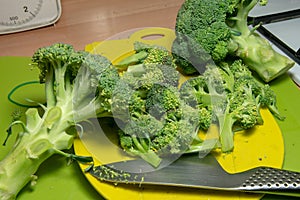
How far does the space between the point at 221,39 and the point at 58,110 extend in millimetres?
436

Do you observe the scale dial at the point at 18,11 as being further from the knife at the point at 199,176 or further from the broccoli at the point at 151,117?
the knife at the point at 199,176

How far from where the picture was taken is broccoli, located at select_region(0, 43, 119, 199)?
2.48ft

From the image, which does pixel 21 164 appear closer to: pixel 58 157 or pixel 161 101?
pixel 58 157

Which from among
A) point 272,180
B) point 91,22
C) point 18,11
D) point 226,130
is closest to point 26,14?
point 18,11

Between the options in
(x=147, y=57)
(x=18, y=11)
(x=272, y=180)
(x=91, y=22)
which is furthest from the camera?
(x=91, y=22)

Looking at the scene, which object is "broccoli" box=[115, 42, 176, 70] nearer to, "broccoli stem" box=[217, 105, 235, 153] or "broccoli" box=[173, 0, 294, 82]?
"broccoli" box=[173, 0, 294, 82]

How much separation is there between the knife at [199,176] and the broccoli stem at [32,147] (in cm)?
9

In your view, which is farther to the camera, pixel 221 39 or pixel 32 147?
pixel 221 39

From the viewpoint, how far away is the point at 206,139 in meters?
0.86

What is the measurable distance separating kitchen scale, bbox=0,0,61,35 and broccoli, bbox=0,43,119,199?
1.53ft

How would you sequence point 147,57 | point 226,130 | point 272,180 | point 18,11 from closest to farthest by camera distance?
point 272,180 → point 226,130 → point 147,57 → point 18,11

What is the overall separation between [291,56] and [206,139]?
44 centimetres

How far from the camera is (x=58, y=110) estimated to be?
81 cm

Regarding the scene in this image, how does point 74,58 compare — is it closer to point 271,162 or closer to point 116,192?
point 116,192
